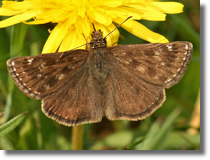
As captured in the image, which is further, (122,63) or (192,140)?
(192,140)

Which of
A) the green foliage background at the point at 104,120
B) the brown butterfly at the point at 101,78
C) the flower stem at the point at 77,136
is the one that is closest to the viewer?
the brown butterfly at the point at 101,78

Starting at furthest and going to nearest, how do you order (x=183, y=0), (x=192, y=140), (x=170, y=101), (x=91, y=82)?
(x=183, y=0)
(x=170, y=101)
(x=192, y=140)
(x=91, y=82)

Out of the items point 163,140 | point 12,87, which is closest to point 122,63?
point 163,140

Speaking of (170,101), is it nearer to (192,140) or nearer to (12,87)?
(192,140)

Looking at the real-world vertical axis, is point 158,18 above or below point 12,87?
above

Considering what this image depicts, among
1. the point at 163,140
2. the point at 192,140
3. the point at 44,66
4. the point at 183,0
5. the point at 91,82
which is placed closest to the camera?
the point at 44,66

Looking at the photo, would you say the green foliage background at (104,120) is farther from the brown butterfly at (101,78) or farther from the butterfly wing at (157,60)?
the butterfly wing at (157,60)

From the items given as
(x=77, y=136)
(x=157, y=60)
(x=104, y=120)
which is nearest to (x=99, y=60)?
(x=157, y=60)

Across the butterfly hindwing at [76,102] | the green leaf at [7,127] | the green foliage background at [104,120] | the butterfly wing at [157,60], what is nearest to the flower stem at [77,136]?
the butterfly hindwing at [76,102]
